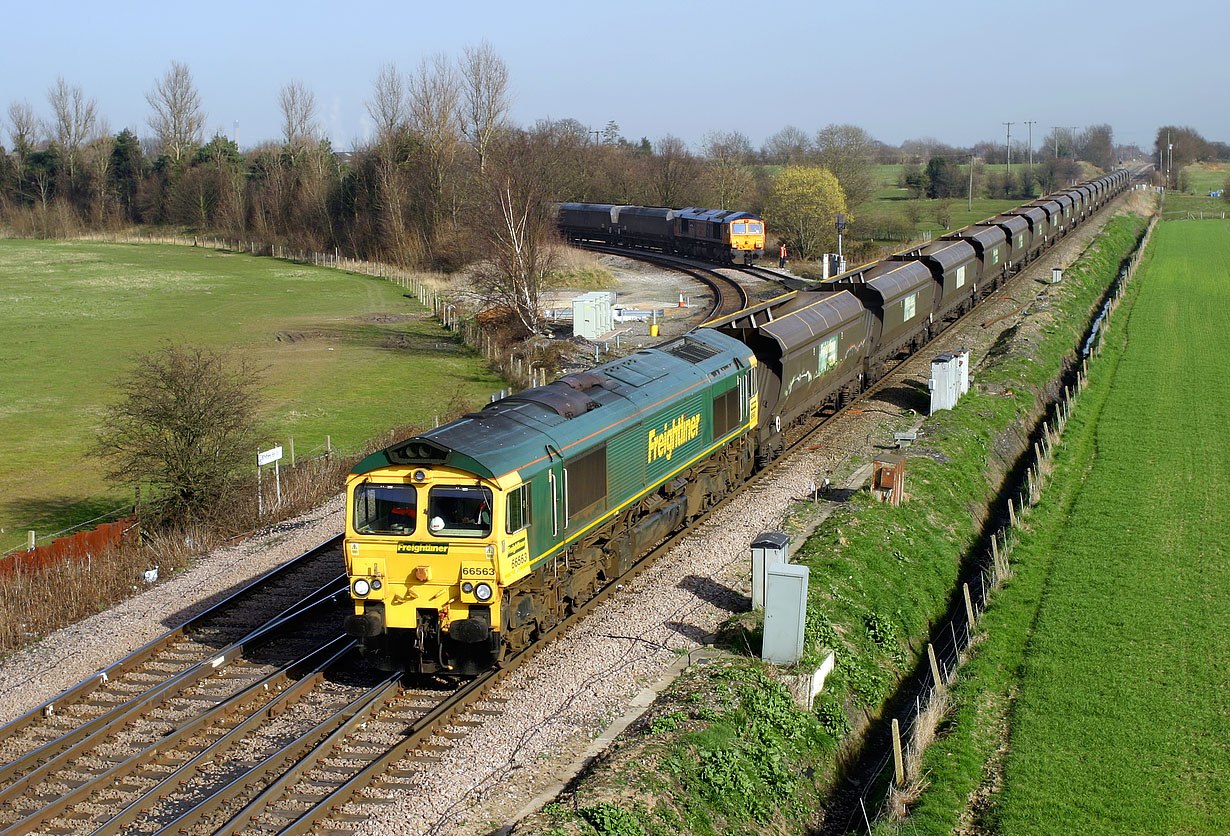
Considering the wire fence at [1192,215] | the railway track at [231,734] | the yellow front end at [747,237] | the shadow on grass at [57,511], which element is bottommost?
the shadow on grass at [57,511]

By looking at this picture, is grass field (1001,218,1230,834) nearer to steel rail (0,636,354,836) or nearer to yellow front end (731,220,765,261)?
steel rail (0,636,354,836)

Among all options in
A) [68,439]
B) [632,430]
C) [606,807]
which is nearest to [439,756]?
[606,807]

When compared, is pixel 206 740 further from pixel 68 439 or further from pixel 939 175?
pixel 939 175

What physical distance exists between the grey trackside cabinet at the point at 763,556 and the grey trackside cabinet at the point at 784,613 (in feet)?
3.10

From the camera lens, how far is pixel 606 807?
431 inches

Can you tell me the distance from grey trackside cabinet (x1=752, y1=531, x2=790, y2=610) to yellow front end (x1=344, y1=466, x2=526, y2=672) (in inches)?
170

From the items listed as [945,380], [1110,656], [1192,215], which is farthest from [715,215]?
[1192,215]

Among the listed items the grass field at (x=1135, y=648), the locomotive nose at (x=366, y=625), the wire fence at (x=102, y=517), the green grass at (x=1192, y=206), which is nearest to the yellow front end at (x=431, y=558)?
the locomotive nose at (x=366, y=625)

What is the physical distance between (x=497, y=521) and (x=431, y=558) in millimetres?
1058

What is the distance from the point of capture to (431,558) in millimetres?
13734

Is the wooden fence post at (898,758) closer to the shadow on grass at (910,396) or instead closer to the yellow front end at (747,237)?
the shadow on grass at (910,396)

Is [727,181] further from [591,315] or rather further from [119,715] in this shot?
[119,715]

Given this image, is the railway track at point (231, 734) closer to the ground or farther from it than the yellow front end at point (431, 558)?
closer to the ground

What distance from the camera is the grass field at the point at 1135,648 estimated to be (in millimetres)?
13148
